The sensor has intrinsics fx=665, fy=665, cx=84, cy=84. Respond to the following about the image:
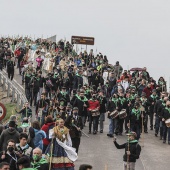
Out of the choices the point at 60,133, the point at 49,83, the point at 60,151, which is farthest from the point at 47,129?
the point at 49,83

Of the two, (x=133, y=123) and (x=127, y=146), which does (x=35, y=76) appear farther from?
(x=127, y=146)

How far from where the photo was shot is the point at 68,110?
2269cm

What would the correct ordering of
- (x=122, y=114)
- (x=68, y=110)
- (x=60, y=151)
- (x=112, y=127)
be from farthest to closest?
(x=112, y=127) < (x=122, y=114) < (x=68, y=110) < (x=60, y=151)

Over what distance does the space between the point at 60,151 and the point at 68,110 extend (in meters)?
6.30

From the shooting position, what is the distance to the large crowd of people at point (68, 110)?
16.3 m

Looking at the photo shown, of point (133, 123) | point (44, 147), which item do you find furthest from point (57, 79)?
point (44, 147)

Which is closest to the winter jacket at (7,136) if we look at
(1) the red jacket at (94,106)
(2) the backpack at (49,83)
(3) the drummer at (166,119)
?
(3) the drummer at (166,119)

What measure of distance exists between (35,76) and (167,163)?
12247 mm

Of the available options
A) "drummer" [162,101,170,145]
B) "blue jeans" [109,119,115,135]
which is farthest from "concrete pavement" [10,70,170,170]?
"drummer" [162,101,170,145]

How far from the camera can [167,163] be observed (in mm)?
21391

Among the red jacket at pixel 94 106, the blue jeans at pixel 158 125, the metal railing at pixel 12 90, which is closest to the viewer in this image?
the blue jeans at pixel 158 125

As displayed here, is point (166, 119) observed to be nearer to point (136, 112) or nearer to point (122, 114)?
point (136, 112)

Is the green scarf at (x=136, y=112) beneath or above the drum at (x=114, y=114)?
above

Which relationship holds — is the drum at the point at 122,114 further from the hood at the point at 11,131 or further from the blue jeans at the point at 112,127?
the hood at the point at 11,131
